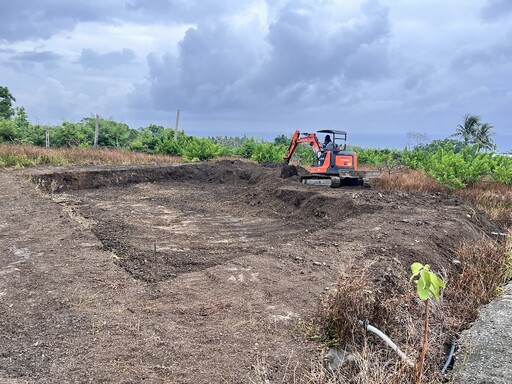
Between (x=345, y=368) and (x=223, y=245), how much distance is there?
15.5ft

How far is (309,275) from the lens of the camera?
239 inches

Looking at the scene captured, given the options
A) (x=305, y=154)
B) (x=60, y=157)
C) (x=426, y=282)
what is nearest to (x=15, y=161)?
(x=60, y=157)

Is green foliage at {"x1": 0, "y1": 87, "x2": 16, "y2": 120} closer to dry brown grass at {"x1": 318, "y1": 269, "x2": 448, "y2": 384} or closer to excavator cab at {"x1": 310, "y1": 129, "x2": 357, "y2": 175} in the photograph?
excavator cab at {"x1": 310, "y1": 129, "x2": 357, "y2": 175}

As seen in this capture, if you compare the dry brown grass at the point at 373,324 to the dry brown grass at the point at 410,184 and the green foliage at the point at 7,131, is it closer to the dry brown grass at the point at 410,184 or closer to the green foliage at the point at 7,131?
the dry brown grass at the point at 410,184

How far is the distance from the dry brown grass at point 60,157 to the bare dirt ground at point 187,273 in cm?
595

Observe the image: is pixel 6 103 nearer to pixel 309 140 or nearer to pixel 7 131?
pixel 7 131

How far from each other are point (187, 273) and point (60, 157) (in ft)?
52.9

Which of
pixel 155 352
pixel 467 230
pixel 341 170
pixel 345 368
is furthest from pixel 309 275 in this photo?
pixel 341 170

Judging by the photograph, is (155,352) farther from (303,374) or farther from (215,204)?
(215,204)

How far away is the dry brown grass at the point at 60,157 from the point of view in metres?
18.7

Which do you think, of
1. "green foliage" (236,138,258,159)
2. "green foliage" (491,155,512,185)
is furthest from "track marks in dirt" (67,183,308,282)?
"green foliage" (236,138,258,159)

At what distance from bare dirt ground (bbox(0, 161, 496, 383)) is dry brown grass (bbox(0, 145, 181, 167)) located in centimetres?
595

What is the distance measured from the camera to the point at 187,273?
6.29 meters

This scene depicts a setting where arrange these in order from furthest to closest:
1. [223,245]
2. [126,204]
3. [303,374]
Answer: [126,204], [223,245], [303,374]
